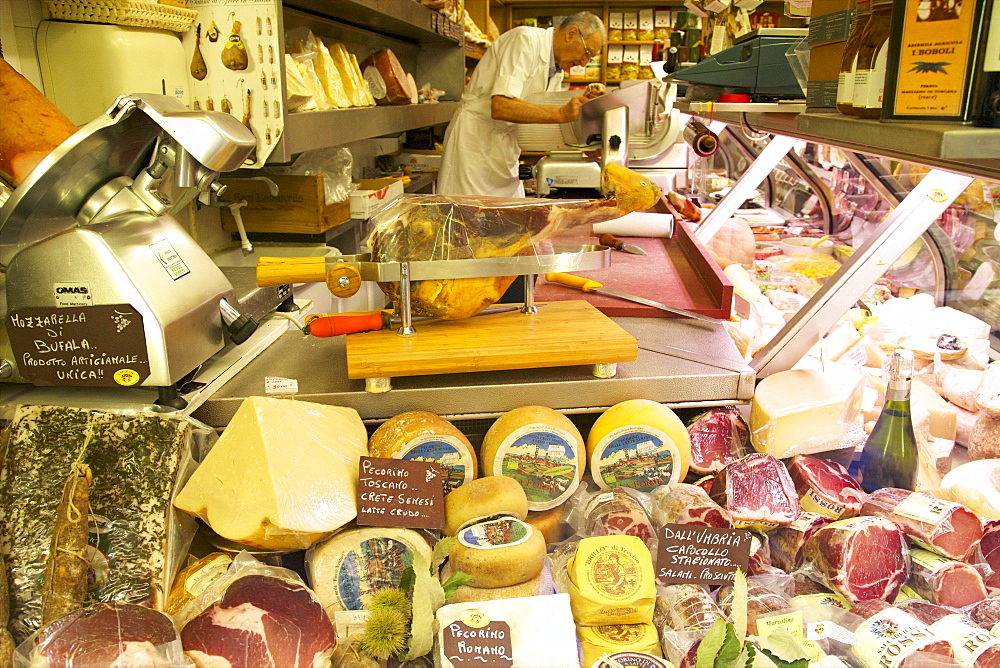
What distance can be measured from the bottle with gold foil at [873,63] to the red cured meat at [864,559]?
76 cm

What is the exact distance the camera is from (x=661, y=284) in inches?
98.5

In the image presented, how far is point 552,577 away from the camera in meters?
1.40

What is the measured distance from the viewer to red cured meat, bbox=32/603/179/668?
105cm

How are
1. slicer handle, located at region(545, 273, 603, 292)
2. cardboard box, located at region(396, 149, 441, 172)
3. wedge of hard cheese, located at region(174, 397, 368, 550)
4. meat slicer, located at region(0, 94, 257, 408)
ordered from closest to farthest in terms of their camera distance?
wedge of hard cheese, located at region(174, 397, 368, 550), meat slicer, located at region(0, 94, 257, 408), slicer handle, located at region(545, 273, 603, 292), cardboard box, located at region(396, 149, 441, 172)

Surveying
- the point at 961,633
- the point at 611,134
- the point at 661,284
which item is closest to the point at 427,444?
the point at 961,633

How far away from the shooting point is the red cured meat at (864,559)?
1.36 m

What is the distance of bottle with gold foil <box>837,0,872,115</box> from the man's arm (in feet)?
9.30

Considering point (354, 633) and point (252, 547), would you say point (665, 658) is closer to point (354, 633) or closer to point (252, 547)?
point (354, 633)

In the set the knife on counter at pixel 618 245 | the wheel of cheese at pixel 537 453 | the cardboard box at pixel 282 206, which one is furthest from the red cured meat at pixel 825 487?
the cardboard box at pixel 282 206

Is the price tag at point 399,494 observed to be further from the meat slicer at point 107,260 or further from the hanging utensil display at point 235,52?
the hanging utensil display at point 235,52

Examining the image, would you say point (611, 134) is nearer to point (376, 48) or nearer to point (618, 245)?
point (618, 245)

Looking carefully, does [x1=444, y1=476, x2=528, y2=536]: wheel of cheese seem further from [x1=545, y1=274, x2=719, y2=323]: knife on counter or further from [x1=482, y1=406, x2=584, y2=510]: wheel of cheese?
[x1=545, y1=274, x2=719, y2=323]: knife on counter

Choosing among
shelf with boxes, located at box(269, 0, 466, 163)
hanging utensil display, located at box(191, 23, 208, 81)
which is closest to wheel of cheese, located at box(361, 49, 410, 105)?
shelf with boxes, located at box(269, 0, 466, 163)

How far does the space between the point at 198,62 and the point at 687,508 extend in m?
2.00
